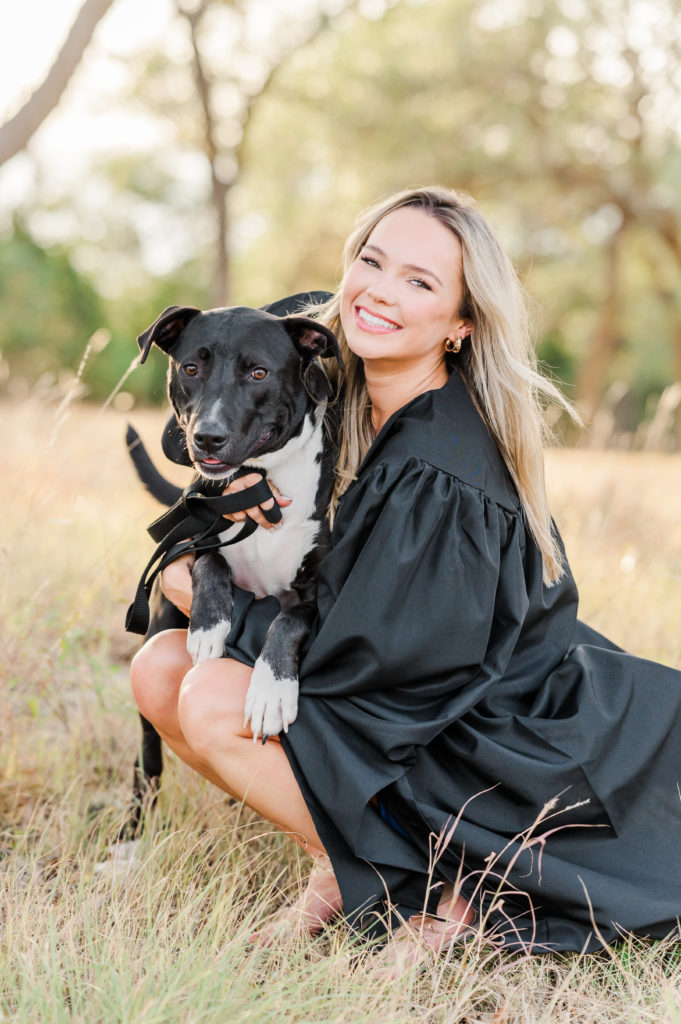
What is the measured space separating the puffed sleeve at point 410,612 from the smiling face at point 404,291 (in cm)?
39

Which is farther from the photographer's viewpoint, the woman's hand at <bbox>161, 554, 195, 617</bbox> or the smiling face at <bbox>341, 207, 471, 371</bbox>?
the woman's hand at <bbox>161, 554, 195, 617</bbox>

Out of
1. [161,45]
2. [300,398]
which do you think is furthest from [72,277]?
[300,398]

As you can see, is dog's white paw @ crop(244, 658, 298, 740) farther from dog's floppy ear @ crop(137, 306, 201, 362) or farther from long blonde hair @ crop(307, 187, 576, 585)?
dog's floppy ear @ crop(137, 306, 201, 362)

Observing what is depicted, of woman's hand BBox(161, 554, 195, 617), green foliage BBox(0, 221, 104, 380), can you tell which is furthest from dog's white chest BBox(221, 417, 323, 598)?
green foliage BBox(0, 221, 104, 380)

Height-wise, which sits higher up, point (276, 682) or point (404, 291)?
point (404, 291)

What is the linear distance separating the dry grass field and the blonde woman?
113 millimetres

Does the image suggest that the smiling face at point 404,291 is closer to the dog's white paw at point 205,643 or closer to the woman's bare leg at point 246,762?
the dog's white paw at point 205,643

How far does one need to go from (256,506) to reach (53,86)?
6.37ft

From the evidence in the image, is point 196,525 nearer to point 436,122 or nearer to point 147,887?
point 147,887

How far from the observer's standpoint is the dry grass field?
5.90 ft

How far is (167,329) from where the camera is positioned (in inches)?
99.0

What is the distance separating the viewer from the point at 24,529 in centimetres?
281

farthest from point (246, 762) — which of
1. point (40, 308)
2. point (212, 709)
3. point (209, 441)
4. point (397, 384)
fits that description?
point (40, 308)

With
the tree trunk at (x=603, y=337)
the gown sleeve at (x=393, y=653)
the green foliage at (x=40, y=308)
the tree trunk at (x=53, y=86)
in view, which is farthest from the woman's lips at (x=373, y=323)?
the green foliage at (x=40, y=308)
